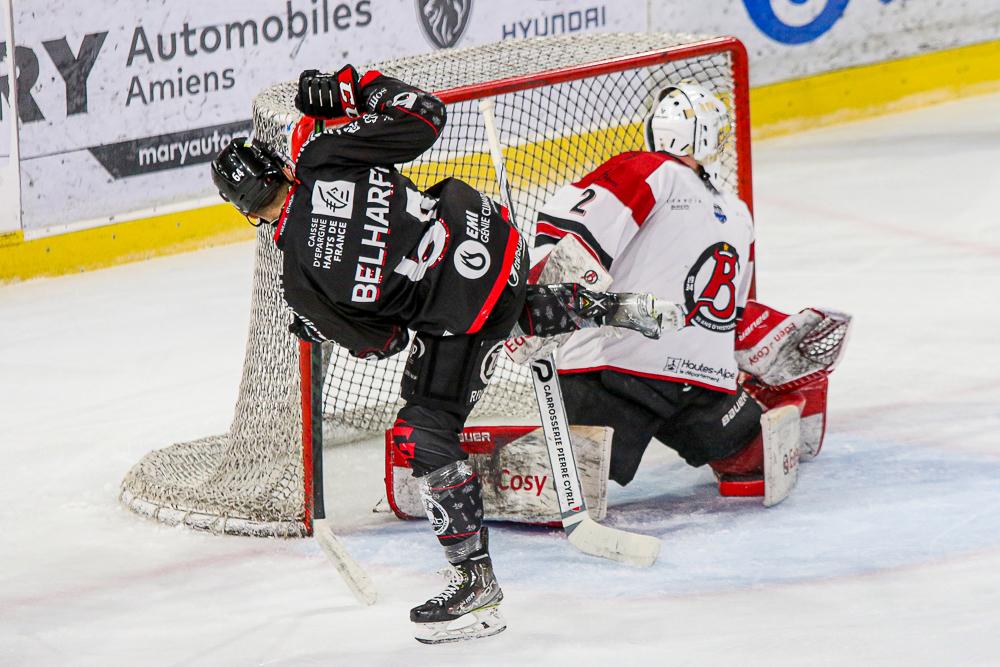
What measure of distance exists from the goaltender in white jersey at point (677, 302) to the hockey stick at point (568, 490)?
19cm

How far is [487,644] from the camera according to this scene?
3127 mm

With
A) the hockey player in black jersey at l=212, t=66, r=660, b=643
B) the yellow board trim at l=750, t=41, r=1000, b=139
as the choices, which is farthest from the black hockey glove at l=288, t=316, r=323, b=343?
the yellow board trim at l=750, t=41, r=1000, b=139

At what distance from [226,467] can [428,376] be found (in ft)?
2.88

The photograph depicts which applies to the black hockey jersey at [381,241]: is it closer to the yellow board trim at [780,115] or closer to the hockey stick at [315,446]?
the hockey stick at [315,446]

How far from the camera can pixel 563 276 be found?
3619mm

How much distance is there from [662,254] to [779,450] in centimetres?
51

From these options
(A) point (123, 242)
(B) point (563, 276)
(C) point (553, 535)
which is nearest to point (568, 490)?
(C) point (553, 535)

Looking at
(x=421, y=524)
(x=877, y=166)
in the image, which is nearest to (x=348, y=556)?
(x=421, y=524)

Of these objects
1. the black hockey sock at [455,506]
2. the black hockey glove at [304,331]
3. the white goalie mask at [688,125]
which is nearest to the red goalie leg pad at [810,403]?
the white goalie mask at [688,125]

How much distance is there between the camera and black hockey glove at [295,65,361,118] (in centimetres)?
320

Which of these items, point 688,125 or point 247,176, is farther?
point 688,125

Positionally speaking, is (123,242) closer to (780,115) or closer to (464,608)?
(780,115)

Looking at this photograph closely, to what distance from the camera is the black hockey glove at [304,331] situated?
3239mm

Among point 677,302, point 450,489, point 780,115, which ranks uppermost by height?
point 780,115
